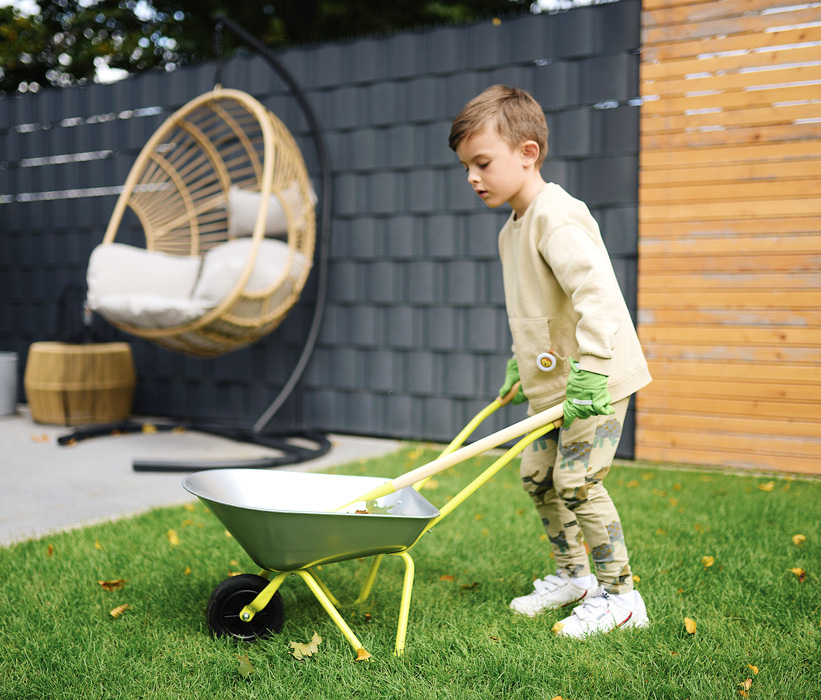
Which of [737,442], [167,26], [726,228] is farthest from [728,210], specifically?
[167,26]

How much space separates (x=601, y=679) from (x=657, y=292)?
2.59 m

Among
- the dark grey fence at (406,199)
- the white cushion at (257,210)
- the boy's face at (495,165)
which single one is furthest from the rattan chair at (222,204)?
the boy's face at (495,165)

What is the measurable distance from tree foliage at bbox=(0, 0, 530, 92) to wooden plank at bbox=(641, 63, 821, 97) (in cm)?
778

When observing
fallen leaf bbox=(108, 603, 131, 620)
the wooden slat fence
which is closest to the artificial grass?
fallen leaf bbox=(108, 603, 131, 620)

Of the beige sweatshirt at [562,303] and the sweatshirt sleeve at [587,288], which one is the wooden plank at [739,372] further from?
the sweatshirt sleeve at [587,288]

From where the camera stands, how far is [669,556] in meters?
2.47

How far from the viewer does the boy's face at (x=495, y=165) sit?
1.87 metres

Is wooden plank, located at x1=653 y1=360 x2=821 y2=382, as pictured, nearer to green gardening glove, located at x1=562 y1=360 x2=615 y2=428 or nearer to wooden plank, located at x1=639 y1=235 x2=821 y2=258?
wooden plank, located at x1=639 y1=235 x2=821 y2=258

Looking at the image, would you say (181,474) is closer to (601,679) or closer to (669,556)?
(669,556)

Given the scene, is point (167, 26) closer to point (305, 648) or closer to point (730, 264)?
point (730, 264)

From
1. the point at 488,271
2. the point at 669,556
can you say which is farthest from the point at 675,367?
the point at 669,556

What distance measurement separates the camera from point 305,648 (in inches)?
69.8

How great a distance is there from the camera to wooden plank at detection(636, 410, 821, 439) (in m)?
3.62

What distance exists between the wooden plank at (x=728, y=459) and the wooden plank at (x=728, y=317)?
640 millimetres
